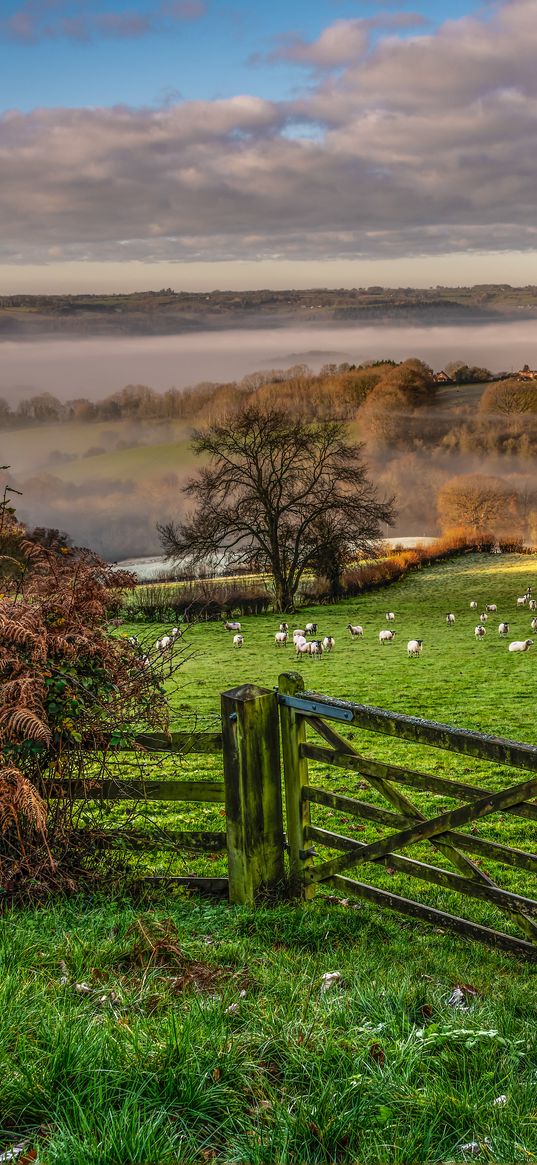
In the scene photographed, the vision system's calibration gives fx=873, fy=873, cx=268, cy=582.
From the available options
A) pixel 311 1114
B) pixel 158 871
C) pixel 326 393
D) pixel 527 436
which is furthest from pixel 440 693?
pixel 527 436

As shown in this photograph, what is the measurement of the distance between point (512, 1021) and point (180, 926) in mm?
2182

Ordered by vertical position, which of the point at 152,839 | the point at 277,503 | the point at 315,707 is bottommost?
the point at 277,503

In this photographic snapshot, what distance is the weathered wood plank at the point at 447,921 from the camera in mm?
5359

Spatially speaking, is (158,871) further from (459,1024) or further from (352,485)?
(352,485)

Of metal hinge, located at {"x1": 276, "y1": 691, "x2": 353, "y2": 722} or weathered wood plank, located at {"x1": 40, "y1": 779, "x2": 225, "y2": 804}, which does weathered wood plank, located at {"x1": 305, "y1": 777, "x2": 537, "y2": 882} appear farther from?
weathered wood plank, located at {"x1": 40, "y1": 779, "x2": 225, "y2": 804}

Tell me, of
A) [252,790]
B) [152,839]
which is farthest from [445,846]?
[152,839]

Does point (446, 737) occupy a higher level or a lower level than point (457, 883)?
higher

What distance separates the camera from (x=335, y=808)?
6066 mm

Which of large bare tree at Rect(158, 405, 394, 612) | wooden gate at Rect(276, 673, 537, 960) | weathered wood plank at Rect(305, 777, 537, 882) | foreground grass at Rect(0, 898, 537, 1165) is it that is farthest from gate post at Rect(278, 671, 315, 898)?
large bare tree at Rect(158, 405, 394, 612)

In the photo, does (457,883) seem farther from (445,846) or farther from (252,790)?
(252,790)

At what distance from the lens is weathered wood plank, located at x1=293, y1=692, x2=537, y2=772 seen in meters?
4.91

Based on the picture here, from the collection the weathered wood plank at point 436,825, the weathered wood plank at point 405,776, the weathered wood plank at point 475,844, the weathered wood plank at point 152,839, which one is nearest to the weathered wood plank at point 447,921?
the weathered wood plank at point 436,825

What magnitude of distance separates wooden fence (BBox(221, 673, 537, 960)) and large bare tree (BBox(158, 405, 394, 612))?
44.2 m

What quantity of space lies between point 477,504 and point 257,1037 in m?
64.8
